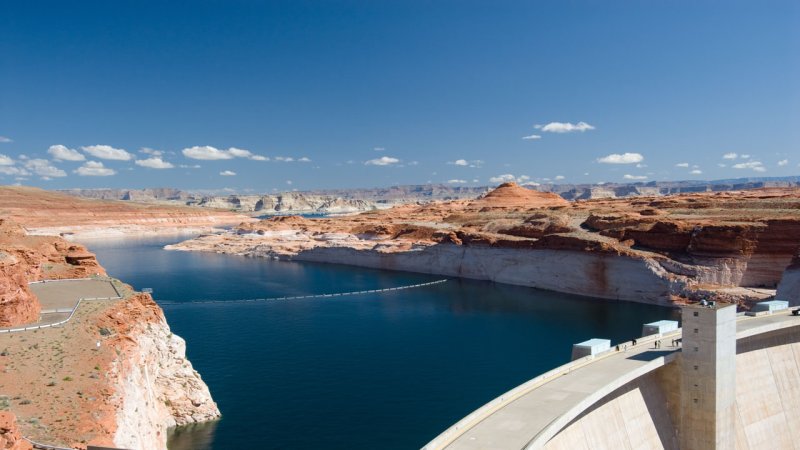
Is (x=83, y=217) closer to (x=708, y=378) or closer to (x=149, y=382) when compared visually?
(x=149, y=382)

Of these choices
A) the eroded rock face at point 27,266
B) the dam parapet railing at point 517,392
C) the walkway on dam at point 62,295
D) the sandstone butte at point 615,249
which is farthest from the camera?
the sandstone butte at point 615,249

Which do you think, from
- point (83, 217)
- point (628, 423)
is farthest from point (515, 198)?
point (83, 217)

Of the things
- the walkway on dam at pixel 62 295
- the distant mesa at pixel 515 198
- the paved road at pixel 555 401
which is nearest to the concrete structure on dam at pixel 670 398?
the paved road at pixel 555 401

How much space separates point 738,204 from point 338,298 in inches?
1988

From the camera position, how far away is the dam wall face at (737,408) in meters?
23.2

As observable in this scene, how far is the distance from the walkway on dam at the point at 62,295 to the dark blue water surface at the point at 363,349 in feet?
25.0

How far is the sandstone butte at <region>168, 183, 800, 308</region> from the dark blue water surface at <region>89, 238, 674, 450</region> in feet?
10.8

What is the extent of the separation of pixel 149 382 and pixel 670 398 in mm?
24029

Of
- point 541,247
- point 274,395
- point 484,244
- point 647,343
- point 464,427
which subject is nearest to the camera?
point 464,427

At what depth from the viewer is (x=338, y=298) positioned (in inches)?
2630

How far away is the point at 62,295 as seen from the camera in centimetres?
2877

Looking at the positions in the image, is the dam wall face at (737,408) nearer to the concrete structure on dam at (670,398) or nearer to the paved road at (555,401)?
the concrete structure on dam at (670,398)

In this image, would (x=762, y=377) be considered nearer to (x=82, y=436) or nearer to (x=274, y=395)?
(x=274, y=395)

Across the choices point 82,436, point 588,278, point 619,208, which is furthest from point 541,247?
point 82,436
